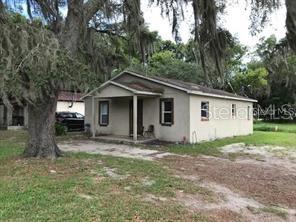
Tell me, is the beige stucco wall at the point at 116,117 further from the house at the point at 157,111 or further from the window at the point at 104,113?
the window at the point at 104,113

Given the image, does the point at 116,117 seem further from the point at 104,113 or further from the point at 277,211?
the point at 277,211

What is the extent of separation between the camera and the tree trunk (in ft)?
33.2

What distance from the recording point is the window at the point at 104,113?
19.4 metres

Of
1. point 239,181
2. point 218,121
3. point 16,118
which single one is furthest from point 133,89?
point 16,118

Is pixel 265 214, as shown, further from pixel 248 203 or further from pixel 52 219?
pixel 52 219

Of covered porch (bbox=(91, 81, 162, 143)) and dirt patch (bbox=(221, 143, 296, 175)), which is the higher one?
covered porch (bbox=(91, 81, 162, 143))

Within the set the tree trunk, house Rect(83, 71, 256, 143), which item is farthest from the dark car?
the tree trunk

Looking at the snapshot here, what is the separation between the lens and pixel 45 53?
309 inches

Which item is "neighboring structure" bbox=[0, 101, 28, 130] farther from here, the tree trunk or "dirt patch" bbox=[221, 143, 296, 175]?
"dirt patch" bbox=[221, 143, 296, 175]

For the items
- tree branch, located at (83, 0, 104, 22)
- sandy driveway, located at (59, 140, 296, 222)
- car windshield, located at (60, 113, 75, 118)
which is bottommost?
sandy driveway, located at (59, 140, 296, 222)

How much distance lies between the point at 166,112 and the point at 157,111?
1.73ft

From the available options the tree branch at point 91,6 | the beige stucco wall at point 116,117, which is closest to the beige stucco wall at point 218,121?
the beige stucco wall at point 116,117

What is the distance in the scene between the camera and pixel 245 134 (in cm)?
2262

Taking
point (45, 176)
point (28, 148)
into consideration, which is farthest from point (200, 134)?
point (45, 176)
